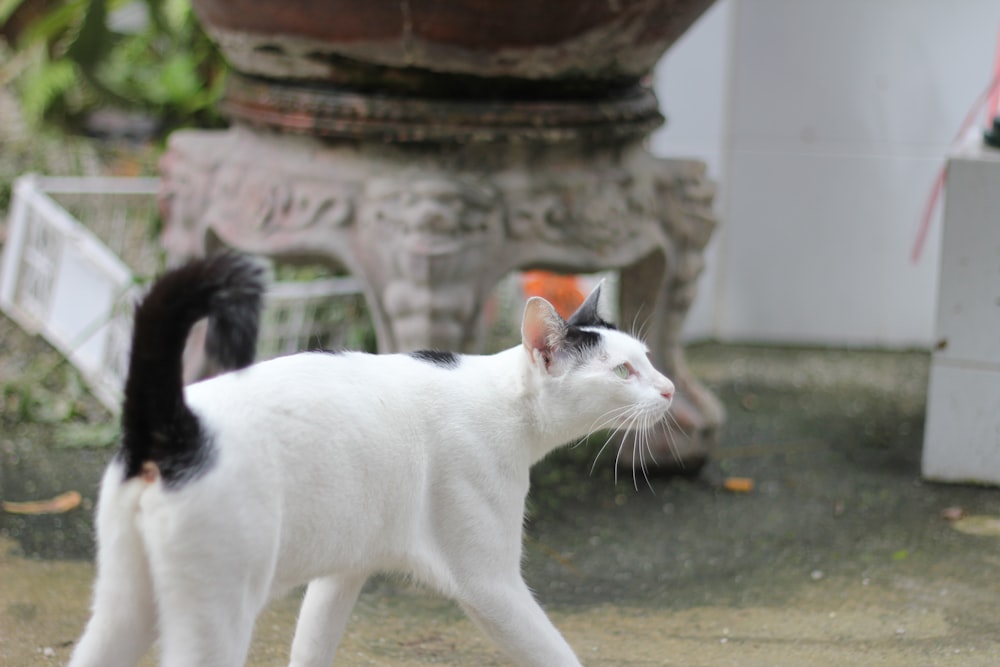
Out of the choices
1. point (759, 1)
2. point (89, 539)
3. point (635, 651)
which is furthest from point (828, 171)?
point (89, 539)

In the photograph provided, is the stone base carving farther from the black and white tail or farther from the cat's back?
the black and white tail

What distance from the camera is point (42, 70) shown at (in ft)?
13.9

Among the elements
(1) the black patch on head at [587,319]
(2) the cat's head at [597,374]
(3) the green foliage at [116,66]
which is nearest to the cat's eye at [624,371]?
(2) the cat's head at [597,374]

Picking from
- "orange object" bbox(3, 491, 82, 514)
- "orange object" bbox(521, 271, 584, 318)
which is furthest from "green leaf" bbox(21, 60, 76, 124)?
"orange object" bbox(3, 491, 82, 514)

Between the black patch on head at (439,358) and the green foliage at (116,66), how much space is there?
97.3 inches

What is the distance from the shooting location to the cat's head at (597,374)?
1.70 m

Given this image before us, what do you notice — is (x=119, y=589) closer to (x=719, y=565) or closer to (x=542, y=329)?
(x=542, y=329)

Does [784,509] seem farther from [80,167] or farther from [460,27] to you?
[80,167]

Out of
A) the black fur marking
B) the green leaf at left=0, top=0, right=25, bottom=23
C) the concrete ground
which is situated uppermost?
the green leaf at left=0, top=0, right=25, bottom=23

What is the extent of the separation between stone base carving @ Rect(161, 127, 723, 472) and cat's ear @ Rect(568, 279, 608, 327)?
0.64m

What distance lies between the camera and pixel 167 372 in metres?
1.39

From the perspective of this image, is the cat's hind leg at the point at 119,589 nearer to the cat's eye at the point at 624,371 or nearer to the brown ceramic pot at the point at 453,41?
the cat's eye at the point at 624,371

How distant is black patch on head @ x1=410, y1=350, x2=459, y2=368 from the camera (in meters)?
1.76

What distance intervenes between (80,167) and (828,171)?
8.61ft
